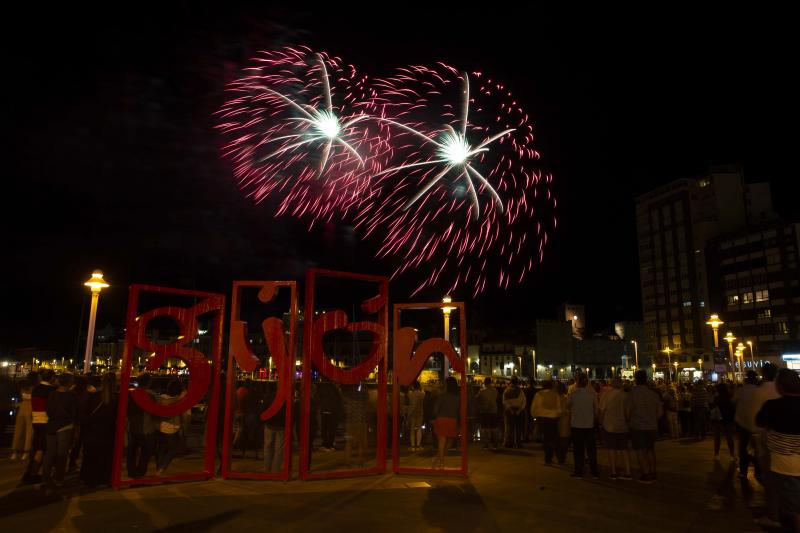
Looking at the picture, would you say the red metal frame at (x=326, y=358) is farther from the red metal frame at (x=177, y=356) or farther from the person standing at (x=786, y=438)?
the person standing at (x=786, y=438)

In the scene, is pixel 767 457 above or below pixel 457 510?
above

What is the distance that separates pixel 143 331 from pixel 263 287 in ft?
6.91

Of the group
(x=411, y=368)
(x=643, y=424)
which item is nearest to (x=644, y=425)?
(x=643, y=424)

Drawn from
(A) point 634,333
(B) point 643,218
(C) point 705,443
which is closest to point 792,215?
(B) point 643,218

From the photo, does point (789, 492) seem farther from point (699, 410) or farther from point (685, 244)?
point (685, 244)

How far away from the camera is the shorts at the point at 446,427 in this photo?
11086 millimetres

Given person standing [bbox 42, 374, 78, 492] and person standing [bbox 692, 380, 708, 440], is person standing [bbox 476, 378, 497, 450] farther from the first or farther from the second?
person standing [bbox 42, 374, 78, 492]

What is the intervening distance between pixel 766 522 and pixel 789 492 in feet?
6.65

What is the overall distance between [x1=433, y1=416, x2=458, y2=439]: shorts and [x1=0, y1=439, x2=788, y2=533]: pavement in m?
0.80

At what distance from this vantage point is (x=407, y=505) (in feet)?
26.8

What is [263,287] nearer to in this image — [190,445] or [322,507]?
[322,507]

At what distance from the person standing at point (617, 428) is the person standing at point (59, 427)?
911 centimetres

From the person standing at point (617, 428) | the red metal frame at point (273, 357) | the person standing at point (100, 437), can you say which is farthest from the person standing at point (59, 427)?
the person standing at point (617, 428)

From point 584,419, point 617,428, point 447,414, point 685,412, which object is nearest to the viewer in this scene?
point 617,428
